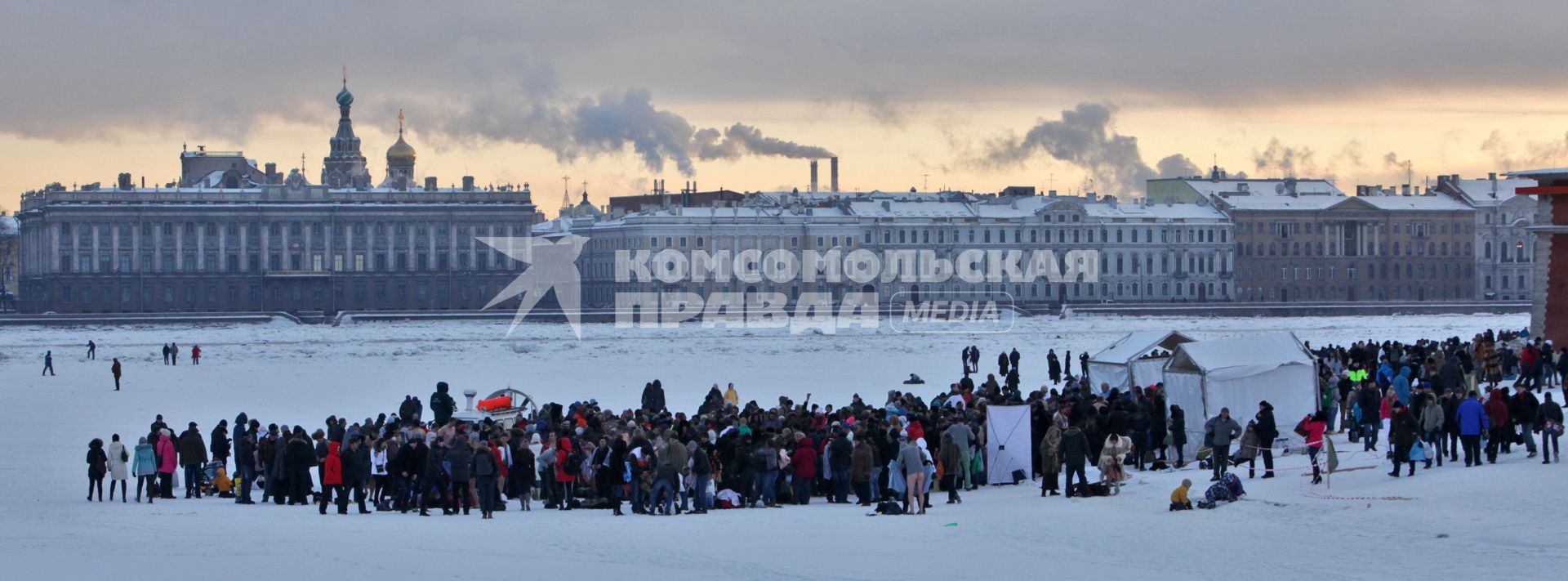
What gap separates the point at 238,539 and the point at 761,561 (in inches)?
162

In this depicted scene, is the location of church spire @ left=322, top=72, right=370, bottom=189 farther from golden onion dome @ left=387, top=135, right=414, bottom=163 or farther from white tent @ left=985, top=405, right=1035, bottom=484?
white tent @ left=985, top=405, right=1035, bottom=484

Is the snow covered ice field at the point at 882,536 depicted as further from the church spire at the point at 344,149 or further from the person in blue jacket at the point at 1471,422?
the church spire at the point at 344,149

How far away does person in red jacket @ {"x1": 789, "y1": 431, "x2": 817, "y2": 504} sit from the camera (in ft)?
60.1

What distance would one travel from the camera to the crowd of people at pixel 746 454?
17.7m

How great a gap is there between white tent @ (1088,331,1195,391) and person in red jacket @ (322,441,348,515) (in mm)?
10567

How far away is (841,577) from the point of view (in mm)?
13773

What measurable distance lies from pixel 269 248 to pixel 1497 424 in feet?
283

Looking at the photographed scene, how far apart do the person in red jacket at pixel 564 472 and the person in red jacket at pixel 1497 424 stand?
25.2 ft

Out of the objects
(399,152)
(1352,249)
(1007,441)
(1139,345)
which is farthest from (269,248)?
(1007,441)

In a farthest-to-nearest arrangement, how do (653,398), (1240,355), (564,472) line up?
(653,398)
(1240,355)
(564,472)

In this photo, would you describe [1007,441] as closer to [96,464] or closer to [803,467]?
[803,467]

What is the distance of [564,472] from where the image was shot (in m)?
18.2

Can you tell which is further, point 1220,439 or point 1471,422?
point 1220,439

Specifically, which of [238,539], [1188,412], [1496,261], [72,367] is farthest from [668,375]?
[1496,261]
